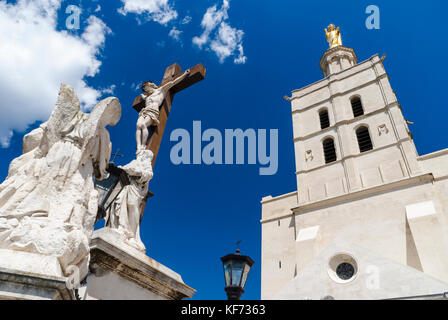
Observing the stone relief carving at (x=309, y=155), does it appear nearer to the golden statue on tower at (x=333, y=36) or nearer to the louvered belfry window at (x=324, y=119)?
the louvered belfry window at (x=324, y=119)

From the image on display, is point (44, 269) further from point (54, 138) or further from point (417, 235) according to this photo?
point (417, 235)

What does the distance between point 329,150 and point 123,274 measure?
23.1 m

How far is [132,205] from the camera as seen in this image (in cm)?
411

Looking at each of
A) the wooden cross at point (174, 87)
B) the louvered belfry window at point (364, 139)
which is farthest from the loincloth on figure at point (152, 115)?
the louvered belfry window at point (364, 139)

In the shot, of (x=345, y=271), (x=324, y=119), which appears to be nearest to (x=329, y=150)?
(x=324, y=119)

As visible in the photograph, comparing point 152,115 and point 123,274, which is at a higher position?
point 152,115

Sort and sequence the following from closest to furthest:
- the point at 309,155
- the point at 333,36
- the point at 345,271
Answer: the point at 345,271 → the point at 309,155 → the point at 333,36

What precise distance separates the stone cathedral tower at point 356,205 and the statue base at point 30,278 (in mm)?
13601

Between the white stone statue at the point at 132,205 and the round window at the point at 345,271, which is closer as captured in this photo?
the white stone statue at the point at 132,205

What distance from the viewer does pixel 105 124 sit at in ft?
9.68

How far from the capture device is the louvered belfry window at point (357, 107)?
24.7m

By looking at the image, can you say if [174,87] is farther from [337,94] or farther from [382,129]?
[337,94]
